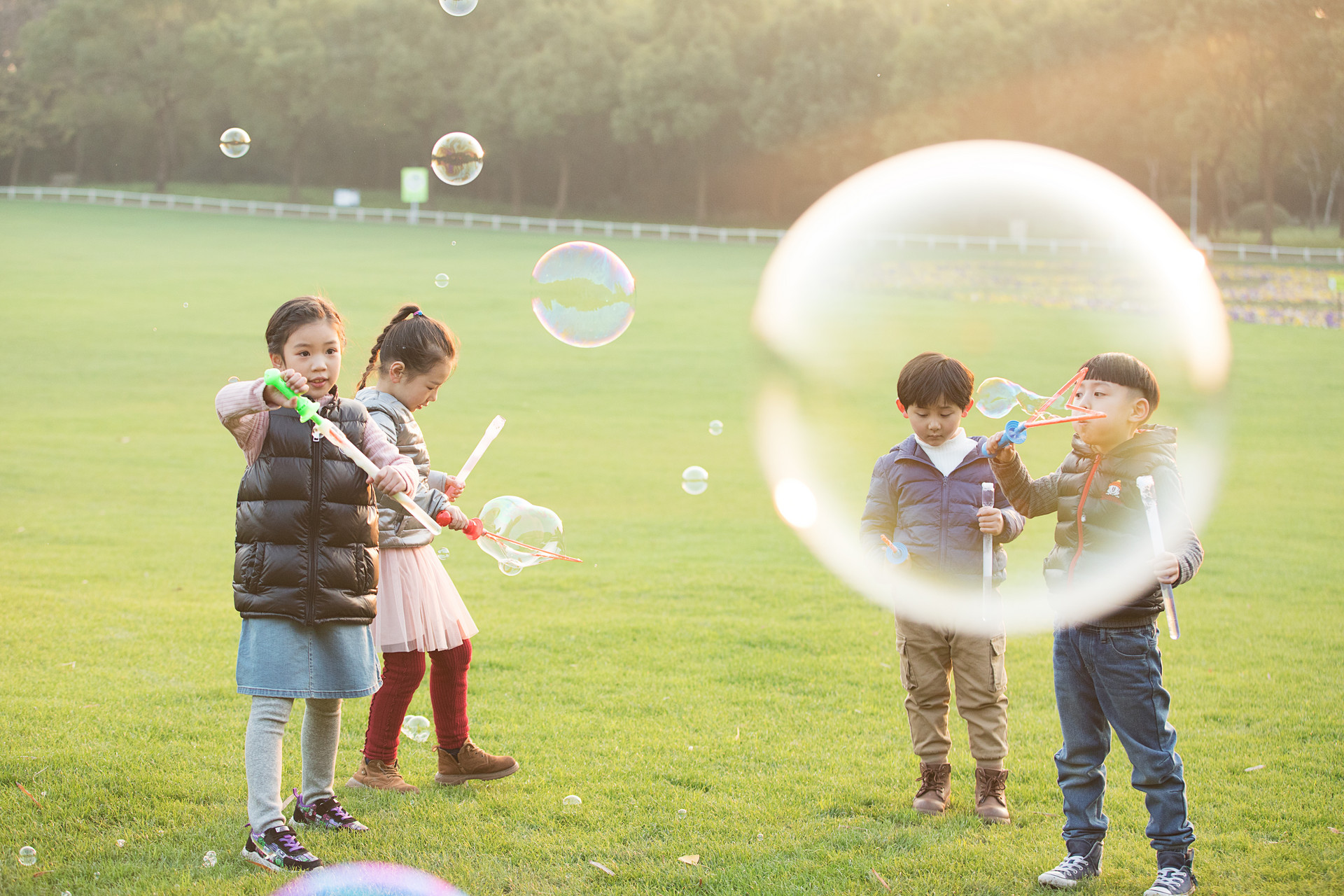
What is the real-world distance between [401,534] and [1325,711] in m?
4.36

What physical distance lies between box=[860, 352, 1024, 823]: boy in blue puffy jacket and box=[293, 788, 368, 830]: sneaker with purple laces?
6.53 feet

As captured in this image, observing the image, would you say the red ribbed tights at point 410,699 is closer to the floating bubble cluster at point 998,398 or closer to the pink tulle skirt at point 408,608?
the pink tulle skirt at point 408,608

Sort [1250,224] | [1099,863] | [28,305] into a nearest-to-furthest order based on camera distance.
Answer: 1. [1099,863]
2. [28,305]
3. [1250,224]

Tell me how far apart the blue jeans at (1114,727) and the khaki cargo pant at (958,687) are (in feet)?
1.53

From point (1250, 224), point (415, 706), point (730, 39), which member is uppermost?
point (730, 39)

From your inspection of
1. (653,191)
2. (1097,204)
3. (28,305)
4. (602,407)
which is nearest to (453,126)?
(653,191)

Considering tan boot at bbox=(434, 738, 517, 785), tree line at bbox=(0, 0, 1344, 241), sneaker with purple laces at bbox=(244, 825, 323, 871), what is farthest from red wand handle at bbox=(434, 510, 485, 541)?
tree line at bbox=(0, 0, 1344, 241)

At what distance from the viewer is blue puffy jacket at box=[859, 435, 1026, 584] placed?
14.6ft

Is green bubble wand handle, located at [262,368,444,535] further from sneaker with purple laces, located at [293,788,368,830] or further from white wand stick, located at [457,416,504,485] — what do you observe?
sneaker with purple laces, located at [293,788,368,830]

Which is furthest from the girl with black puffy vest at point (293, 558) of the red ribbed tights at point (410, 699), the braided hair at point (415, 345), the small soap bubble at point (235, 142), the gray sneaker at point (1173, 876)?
the small soap bubble at point (235, 142)

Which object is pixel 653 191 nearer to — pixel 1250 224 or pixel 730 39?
pixel 730 39

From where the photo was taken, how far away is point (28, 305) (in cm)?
2456

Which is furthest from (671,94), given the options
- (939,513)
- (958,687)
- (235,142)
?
(958,687)

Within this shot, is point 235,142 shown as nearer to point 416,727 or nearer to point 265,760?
point 416,727
